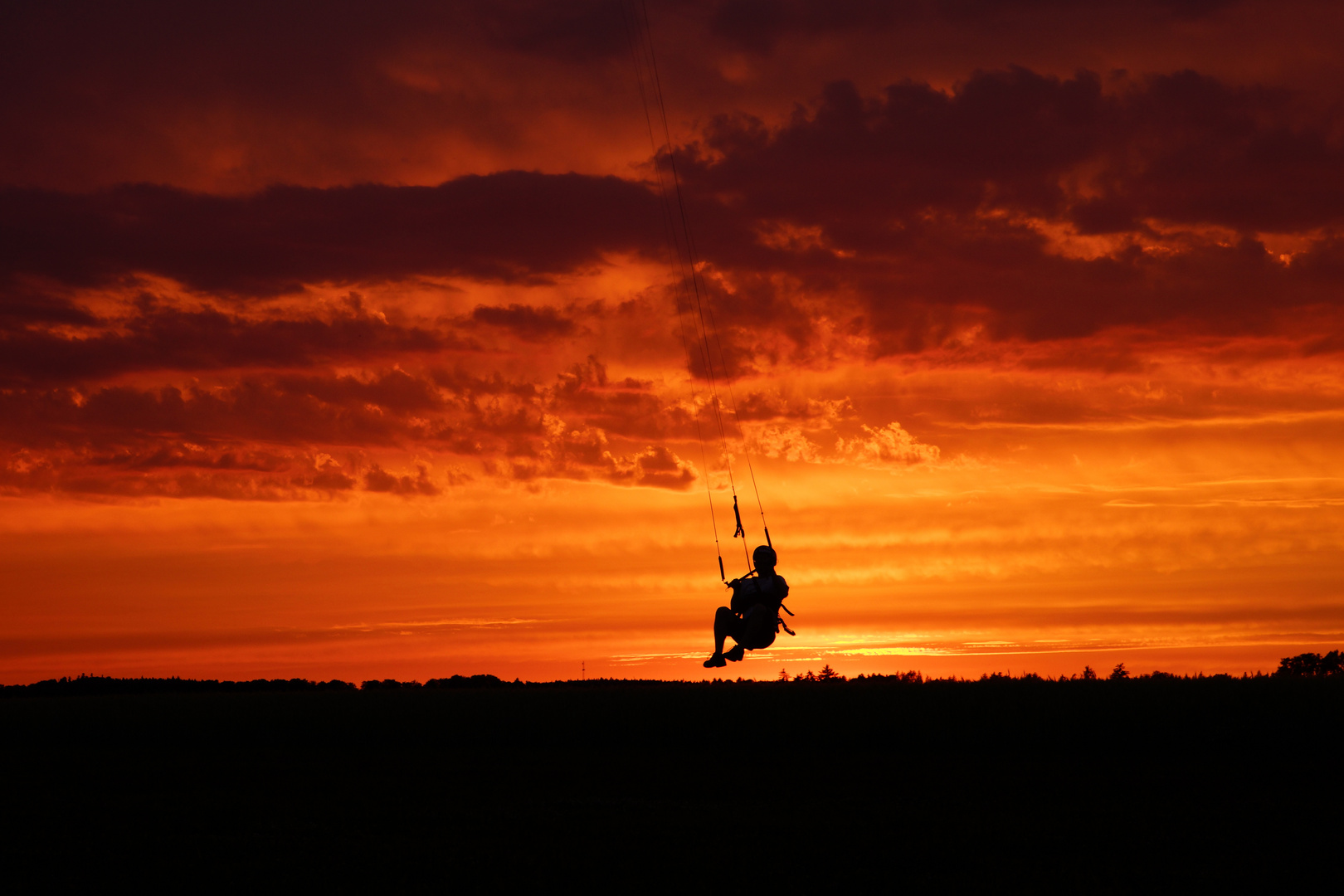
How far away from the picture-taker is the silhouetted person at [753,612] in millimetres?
19078

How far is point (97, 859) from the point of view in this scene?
59.9ft

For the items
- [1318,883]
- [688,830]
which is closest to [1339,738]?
[1318,883]

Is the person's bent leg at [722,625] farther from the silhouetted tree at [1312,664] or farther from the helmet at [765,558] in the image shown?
the silhouetted tree at [1312,664]

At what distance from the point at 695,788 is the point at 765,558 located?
1152 cm

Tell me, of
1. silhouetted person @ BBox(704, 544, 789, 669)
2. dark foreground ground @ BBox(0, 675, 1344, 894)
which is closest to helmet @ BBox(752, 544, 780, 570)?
silhouetted person @ BBox(704, 544, 789, 669)

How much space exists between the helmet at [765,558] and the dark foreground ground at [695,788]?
4622 mm

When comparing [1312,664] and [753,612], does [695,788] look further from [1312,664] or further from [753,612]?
[1312,664]

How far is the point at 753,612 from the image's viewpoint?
19094mm

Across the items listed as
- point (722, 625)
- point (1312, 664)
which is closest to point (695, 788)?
point (722, 625)

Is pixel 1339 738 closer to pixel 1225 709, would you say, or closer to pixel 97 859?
pixel 1225 709

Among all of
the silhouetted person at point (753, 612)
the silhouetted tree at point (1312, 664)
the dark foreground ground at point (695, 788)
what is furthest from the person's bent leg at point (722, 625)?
the silhouetted tree at point (1312, 664)

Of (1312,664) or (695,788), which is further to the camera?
(1312,664)

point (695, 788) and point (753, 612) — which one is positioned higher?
point (753, 612)

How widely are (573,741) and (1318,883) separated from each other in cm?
2820
